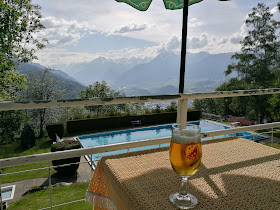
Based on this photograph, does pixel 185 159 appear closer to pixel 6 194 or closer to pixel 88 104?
pixel 88 104

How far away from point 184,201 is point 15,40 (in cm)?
1494

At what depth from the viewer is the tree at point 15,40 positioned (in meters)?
11.9

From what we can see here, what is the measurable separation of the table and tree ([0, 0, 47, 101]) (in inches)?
490

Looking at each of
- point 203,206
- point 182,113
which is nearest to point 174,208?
point 203,206

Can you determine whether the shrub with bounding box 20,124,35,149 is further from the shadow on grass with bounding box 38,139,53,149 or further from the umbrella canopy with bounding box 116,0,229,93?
the umbrella canopy with bounding box 116,0,229,93

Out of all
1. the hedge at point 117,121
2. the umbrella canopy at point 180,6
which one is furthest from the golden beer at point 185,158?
the hedge at point 117,121

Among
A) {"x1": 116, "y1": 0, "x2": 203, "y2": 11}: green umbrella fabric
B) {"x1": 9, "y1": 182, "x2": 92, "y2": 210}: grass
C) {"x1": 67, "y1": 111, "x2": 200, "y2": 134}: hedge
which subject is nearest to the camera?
{"x1": 116, "y1": 0, "x2": 203, "y2": 11}: green umbrella fabric

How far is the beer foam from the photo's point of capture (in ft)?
1.73

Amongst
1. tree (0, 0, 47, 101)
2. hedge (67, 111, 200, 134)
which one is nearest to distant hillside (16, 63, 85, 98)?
tree (0, 0, 47, 101)

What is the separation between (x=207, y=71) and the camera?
552ft

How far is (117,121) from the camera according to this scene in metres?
15.0

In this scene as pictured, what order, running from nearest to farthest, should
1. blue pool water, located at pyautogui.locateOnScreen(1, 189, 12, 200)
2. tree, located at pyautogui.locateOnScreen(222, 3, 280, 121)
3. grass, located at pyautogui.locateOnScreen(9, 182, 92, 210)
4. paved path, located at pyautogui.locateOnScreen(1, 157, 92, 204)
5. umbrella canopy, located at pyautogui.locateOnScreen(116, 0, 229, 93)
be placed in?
umbrella canopy, located at pyautogui.locateOnScreen(116, 0, 229, 93) < grass, located at pyautogui.locateOnScreen(9, 182, 92, 210) < blue pool water, located at pyautogui.locateOnScreen(1, 189, 12, 200) < paved path, located at pyautogui.locateOnScreen(1, 157, 92, 204) < tree, located at pyautogui.locateOnScreen(222, 3, 280, 121)

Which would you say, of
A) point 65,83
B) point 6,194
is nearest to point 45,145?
point 6,194

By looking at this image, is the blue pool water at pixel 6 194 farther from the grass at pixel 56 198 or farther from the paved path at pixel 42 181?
the grass at pixel 56 198
